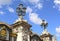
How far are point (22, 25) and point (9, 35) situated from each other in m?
3.81

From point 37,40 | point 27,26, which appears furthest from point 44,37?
point 27,26

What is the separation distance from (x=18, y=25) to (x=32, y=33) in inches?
195

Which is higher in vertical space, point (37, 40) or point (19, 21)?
point (19, 21)

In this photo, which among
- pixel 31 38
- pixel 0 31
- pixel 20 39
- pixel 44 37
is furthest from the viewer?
pixel 44 37

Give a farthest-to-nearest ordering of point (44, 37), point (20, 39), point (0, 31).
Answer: point (44, 37)
point (20, 39)
point (0, 31)

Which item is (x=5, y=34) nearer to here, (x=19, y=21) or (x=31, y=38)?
(x=19, y=21)

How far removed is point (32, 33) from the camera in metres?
48.1

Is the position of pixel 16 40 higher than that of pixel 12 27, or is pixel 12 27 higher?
pixel 12 27

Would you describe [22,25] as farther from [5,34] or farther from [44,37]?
[44,37]

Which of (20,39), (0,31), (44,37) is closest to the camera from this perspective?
(0,31)

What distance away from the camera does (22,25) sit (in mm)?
44688

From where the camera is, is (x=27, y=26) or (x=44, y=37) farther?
(x=44, y=37)

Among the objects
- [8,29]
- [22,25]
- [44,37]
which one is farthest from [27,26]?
[44,37]

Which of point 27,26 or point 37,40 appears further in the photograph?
point 37,40
